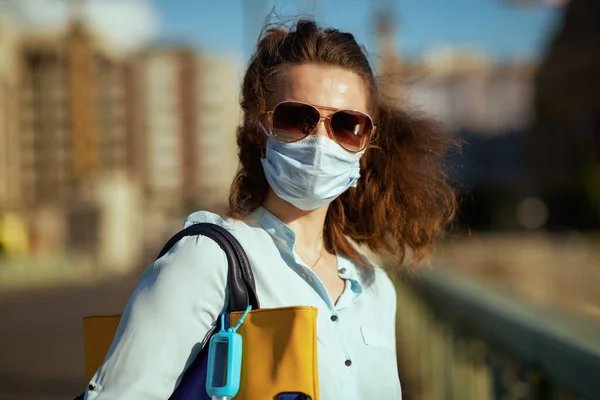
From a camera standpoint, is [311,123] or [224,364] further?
[311,123]

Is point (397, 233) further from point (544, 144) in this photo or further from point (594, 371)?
point (544, 144)

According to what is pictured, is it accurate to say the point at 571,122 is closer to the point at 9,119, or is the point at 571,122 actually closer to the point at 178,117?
the point at 178,117

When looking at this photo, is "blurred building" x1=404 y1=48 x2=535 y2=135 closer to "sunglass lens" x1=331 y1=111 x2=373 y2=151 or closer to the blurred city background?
the blurred city background

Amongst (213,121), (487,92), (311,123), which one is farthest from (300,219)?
(487,92)

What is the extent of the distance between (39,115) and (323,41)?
102 meters

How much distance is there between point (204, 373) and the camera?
180cm

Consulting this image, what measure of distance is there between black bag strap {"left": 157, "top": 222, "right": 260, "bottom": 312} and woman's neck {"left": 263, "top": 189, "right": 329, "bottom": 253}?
35cm

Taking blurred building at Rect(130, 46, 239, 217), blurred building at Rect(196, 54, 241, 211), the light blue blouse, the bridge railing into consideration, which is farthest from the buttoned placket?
blurred building at Rect(130, 46, 239, 217)

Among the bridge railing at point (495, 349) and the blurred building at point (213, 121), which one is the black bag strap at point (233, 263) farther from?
the blurred building at point (213, 121)

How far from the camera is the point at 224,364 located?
5.83ft

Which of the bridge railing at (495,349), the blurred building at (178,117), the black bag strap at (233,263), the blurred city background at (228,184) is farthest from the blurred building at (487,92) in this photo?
the black bag strap at (233,263)

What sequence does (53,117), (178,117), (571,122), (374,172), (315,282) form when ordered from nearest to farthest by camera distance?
(315,282) → (374,172) → (571,122) → (53,117) → (178,117)

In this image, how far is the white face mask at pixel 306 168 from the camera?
220 cm

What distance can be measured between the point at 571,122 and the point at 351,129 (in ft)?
206
